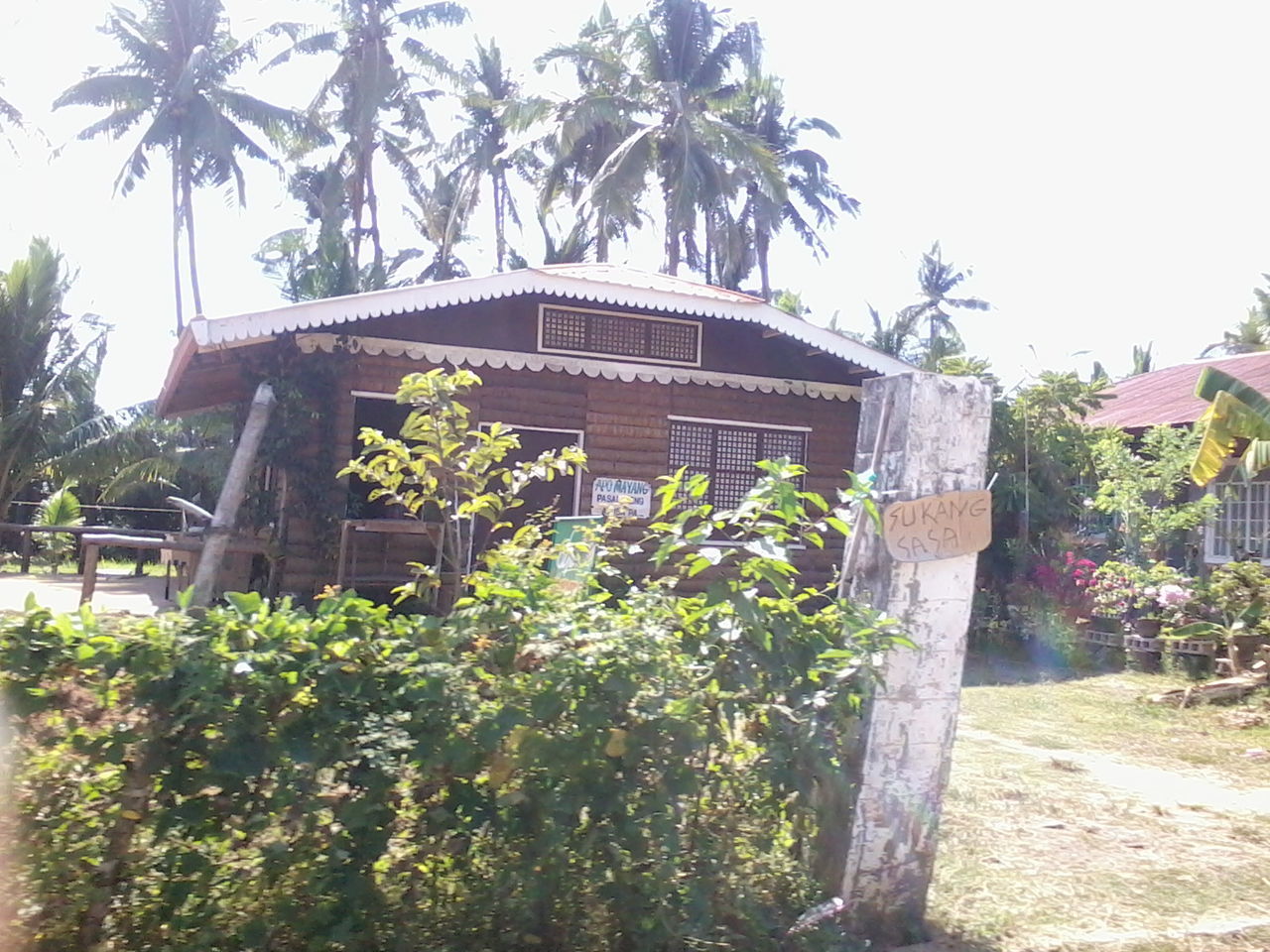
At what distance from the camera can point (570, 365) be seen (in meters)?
A: 12.2

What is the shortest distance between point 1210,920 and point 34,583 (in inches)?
782

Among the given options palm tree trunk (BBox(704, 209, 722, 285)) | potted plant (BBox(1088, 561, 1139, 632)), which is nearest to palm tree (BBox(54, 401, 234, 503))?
palm tree trunk (BBox(704, 209, 722, 285))

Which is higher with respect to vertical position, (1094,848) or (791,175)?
(791,175)

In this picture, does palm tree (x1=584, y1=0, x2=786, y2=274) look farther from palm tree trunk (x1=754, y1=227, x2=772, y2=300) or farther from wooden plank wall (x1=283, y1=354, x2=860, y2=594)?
wooden plank wall (x1=283, y1=354, x2=860, y2=594)

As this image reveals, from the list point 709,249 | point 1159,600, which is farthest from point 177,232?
point 1159,600

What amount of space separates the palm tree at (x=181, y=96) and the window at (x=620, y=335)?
70.6 feet

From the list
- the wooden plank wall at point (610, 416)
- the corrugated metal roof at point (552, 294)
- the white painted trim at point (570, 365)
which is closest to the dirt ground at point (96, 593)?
the wooden plank wall at point (610, 416)

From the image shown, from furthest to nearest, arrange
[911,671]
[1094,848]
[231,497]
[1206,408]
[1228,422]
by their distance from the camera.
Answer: [1206,408], [1228,422], [231,497], [1094,848], [911,671]

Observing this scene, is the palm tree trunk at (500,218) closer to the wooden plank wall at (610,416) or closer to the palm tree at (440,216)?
the palm tree at (440,216)

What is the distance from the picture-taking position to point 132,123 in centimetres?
3175

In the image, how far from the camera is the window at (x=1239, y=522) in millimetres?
14953

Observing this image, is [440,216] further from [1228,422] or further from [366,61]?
[1228,422]

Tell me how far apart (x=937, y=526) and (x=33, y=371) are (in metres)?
24.7

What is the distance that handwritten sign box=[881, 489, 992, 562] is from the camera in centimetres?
409
